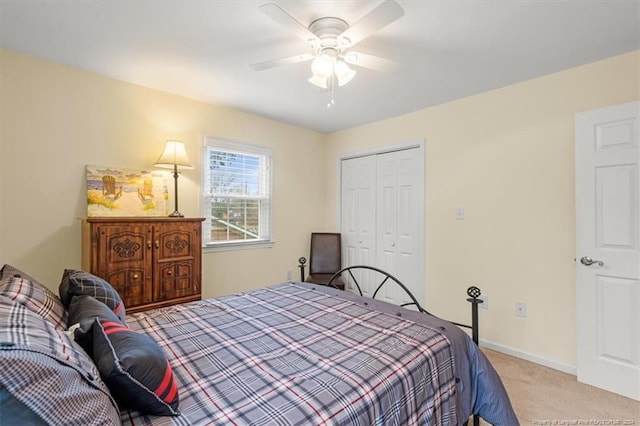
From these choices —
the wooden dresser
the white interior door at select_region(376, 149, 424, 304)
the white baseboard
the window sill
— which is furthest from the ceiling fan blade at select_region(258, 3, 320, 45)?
the white baseboard

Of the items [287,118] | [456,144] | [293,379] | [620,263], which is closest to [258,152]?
[287,118]

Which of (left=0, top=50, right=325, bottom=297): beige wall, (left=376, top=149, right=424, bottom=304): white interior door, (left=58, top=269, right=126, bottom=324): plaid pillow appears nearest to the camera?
(left=58, top=269, right=126, bottom=324): plaid pillow

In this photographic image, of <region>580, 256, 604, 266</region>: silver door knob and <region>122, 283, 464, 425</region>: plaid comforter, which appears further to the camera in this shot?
<region>580, 256, 604, 266</region>: silver door knob

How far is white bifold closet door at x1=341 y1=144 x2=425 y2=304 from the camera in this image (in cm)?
350

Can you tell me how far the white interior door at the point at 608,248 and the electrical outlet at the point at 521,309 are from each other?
411mm

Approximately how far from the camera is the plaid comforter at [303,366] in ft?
3.28

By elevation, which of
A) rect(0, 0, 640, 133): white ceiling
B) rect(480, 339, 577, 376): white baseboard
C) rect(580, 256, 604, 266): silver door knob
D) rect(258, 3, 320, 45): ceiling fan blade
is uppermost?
rect(0, 0, 640, 133): white ceiling

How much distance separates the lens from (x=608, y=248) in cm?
223

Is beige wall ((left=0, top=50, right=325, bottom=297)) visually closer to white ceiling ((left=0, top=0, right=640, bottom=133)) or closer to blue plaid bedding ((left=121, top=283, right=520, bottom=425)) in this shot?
white ceiling ((left=0, top=0, right=640, bottom=133))

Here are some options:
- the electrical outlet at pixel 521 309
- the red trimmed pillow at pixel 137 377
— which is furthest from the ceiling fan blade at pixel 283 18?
the electrical outlet at pixel 521 309

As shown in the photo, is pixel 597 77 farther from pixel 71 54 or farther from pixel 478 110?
pixel 71 54

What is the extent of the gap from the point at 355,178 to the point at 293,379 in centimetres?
326

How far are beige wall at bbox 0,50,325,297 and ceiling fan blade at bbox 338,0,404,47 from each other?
6.44 feet

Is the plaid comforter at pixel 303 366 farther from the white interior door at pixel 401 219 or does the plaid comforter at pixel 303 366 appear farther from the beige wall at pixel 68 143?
the white interior door at pixel 401 219
